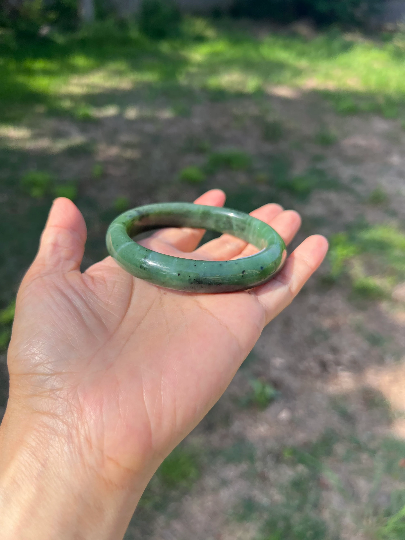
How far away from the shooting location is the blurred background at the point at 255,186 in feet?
9.82

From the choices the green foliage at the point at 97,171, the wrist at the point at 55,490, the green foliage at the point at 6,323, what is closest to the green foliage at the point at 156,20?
the green foliage at the point at 97,171

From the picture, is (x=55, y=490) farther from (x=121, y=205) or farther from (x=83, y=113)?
(x=83, y=113)

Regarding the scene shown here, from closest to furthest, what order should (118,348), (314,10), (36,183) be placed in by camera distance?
(118,348)
(36,183)
(314,10)

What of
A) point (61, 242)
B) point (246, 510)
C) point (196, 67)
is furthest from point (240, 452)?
point (196, 67)

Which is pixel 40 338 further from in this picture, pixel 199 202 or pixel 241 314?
pixel 199 202

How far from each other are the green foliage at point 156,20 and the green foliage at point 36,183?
24.4ft

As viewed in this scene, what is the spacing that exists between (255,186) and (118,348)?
12.9 ft

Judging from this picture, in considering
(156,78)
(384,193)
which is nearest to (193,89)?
(156,78)

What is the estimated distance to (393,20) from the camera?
15156mm

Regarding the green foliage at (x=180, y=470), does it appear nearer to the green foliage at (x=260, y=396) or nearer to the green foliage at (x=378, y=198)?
the green foliage at (x=260, y=396)

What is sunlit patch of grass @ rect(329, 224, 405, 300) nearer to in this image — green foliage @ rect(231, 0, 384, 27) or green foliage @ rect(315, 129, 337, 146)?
green foliage @ rect(315, 129, 337, 146)

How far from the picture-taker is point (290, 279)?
320 cm

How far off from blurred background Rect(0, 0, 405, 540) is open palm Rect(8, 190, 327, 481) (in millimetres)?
920

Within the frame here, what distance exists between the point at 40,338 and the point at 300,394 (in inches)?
86.1
